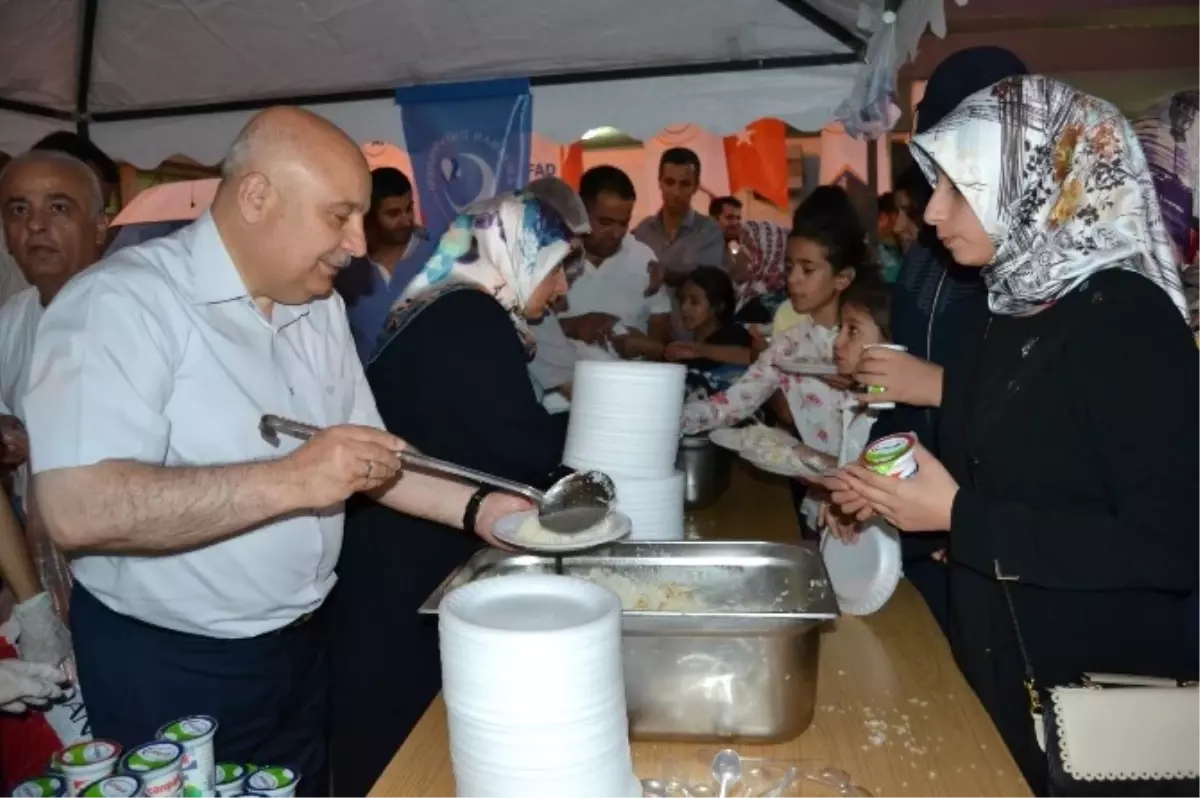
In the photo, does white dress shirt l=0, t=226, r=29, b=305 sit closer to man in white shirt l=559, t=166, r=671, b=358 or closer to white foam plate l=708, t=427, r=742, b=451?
man in white shirt l=559, t=166, r=671, b=358

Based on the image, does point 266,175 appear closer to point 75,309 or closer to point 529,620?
point 75,309

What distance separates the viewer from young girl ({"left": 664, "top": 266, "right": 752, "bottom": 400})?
12.8 feet

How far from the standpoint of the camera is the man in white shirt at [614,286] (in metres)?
4.13

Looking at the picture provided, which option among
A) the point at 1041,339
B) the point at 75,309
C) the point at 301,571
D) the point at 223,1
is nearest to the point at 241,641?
the point at 301,571

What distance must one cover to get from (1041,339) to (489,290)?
3.90ft

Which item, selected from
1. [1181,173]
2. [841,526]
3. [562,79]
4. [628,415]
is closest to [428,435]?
[628,415]

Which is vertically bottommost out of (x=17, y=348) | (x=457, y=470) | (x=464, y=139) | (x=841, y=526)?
(x=841, y=526)

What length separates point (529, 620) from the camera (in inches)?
37.4

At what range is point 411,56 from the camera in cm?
372

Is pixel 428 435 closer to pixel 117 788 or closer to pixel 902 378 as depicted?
pixel 902 378

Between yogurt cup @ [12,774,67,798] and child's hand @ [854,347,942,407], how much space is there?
4.71ft

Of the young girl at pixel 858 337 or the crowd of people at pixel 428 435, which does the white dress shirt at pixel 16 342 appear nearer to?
the crowd of people at pixel 428 435

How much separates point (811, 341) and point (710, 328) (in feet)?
4.64

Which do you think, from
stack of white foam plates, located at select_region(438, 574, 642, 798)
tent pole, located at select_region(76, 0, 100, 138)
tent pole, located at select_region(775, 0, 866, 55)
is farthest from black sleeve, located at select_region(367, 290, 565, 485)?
tent pole, located at select_region(76, 0, 100, 138)
